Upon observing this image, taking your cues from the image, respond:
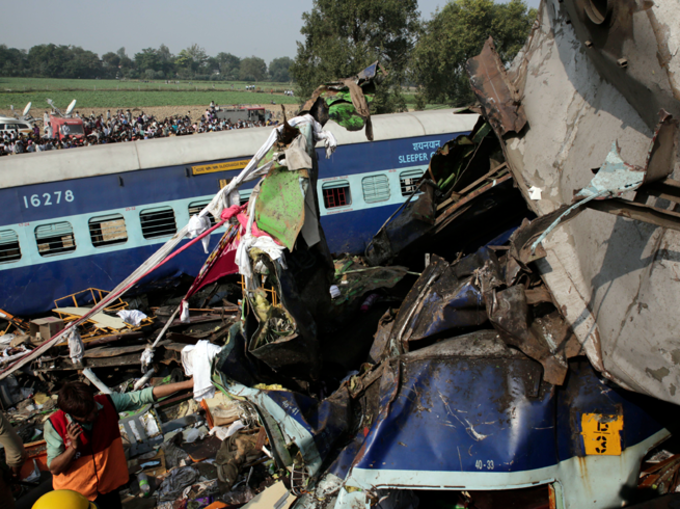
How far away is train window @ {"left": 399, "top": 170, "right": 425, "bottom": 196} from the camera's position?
940 centimetres

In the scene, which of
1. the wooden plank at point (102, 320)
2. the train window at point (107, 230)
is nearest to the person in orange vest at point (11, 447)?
the wooden plank at point (102, 320)

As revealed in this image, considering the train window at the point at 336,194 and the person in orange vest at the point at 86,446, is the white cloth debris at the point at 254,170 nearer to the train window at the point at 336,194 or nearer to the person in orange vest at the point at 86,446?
the person in orange vest at the point at 86,446

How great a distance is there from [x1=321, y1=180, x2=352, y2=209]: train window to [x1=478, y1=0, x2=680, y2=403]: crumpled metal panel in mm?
4981

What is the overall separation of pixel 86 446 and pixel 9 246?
5.64m

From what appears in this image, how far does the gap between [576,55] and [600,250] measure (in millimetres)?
1676

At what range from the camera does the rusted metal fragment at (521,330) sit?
3.01 metres

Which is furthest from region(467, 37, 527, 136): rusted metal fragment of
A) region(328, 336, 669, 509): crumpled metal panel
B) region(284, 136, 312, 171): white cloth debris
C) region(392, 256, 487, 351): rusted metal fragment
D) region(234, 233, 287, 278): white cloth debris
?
region(234, 233, 287, 278): white cloth debris

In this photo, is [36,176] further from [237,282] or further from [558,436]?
[558,436]

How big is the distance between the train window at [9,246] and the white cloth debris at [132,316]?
2132mm

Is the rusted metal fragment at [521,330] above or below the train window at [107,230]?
below

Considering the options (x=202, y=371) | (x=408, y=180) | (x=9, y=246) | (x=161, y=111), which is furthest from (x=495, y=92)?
(x=161, y=111)

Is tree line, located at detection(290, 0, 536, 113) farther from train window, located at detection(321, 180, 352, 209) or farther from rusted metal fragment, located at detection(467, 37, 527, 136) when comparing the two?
rusted metal fragment, located at detection(467, 37, 527, 136)

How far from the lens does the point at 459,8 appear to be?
103 feet

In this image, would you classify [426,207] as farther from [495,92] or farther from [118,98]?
[118,98]
